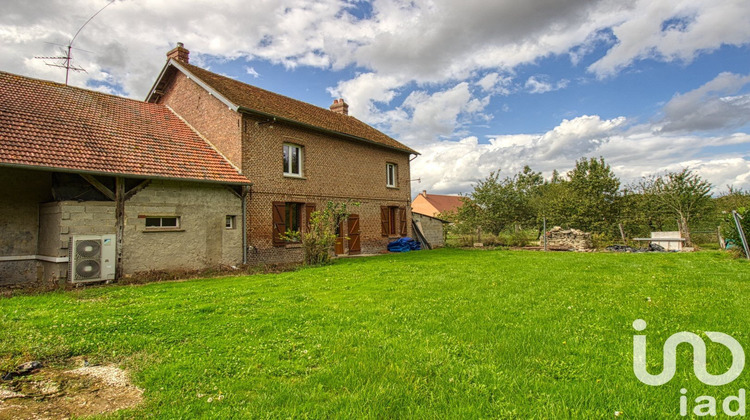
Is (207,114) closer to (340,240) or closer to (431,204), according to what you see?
(340,240)

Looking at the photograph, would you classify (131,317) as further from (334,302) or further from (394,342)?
(394,342)

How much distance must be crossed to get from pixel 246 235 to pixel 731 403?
12343 mm

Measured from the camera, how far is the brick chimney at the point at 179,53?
50.5 ft

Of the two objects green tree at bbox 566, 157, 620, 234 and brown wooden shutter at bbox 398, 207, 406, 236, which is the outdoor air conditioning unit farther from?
green tree at bbox 566, 157, 620, 234

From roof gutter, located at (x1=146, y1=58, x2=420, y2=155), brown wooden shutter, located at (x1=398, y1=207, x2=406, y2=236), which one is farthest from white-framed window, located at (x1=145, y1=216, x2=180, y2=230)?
brown wooden shutter, located at (x1=398, y1=207, x2=406, y2=236)

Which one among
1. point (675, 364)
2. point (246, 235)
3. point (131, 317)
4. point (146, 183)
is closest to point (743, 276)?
point (675, 364)

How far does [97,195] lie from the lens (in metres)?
9.77

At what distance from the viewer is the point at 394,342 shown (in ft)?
13.3

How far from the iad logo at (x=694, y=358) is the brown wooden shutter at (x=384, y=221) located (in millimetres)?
14916

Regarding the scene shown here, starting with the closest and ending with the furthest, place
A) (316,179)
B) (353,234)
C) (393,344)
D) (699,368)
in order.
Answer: (699,368) → (393,344) → (316,179) → (353,234)

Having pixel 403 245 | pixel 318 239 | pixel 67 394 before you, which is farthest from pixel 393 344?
pixel 403 245

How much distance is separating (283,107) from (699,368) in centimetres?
1551

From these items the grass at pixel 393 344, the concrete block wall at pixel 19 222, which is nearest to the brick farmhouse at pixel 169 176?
the concrete block wall at pixel 19 222

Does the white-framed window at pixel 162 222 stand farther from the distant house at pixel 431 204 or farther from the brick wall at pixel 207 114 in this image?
the distant house at pixel 431 204
